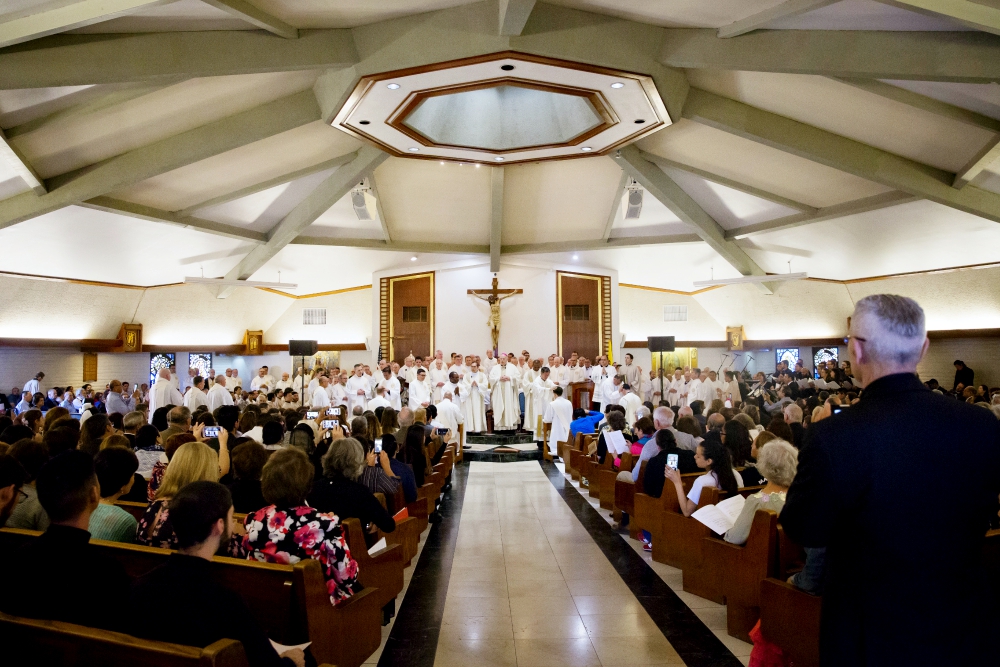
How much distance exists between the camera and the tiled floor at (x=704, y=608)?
3.70 metres

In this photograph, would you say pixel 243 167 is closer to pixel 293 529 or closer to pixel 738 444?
pixel 738 444

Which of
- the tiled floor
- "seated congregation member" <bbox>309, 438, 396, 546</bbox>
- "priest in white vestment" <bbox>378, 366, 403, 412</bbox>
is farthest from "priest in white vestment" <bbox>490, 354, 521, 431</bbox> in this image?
"seated congregation member" <bbox>309, 438, 396, 546</bbox>

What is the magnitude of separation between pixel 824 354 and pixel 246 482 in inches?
657

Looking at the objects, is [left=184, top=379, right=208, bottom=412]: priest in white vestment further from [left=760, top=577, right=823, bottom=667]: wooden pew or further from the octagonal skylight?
[left=760, top=577, right=823, bottom=667]: wooden pew

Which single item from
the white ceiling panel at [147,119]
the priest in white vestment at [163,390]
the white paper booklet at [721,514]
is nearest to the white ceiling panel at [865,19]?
the white paper booklet at [721,514]

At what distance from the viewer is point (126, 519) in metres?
3.09

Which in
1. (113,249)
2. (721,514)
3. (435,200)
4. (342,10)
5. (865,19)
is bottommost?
(721,514)

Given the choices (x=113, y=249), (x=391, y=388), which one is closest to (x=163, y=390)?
(x=113, y=249)

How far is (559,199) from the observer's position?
13.6 meters

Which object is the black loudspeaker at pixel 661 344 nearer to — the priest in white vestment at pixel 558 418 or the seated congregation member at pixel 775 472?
the priest in white vestment at pixel 558 418

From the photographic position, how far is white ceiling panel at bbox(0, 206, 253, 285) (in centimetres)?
1081

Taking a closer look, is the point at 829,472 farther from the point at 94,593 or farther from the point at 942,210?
the point at 942,210

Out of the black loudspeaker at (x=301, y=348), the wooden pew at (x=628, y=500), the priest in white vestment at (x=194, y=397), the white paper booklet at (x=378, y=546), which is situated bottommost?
the wooden pew at (x=628, y=500)

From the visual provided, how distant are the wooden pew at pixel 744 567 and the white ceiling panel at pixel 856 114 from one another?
5458mm
